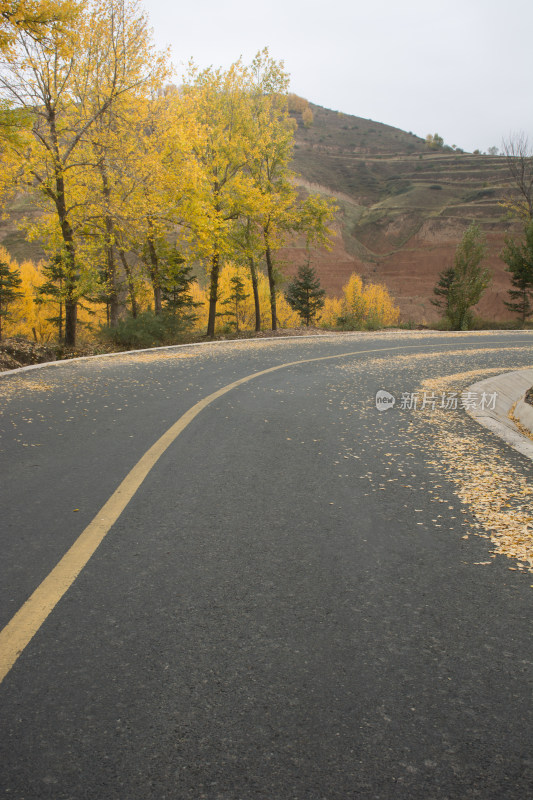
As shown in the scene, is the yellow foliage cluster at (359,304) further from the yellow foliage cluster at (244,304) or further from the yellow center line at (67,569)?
the yellow center line at (67,569)

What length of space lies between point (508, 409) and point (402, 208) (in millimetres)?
131336

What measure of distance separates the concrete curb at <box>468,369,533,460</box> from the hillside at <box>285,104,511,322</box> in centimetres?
7197

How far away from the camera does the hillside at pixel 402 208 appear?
352ft

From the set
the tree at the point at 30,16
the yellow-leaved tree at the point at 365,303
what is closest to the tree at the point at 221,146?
the tree at the point at 30,16

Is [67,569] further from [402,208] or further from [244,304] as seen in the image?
[402,208]

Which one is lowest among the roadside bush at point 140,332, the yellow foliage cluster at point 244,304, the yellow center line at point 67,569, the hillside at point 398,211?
the yellow center line at point 67,569

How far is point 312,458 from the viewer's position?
5414mm

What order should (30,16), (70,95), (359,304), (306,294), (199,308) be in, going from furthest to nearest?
(359,304) → (199,308) → (306,294) → (70,95) → (30,16)

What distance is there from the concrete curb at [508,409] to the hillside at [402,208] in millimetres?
71973

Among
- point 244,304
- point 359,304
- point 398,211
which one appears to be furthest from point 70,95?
point 398,211

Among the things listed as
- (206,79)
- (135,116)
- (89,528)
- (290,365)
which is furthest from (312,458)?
(206,79)

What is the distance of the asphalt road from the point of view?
179 cm

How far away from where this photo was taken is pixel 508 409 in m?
9.40

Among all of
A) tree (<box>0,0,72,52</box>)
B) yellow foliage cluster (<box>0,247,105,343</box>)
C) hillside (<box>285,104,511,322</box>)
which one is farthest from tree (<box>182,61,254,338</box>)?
hillside (<box>285,104,511,322</box>)
